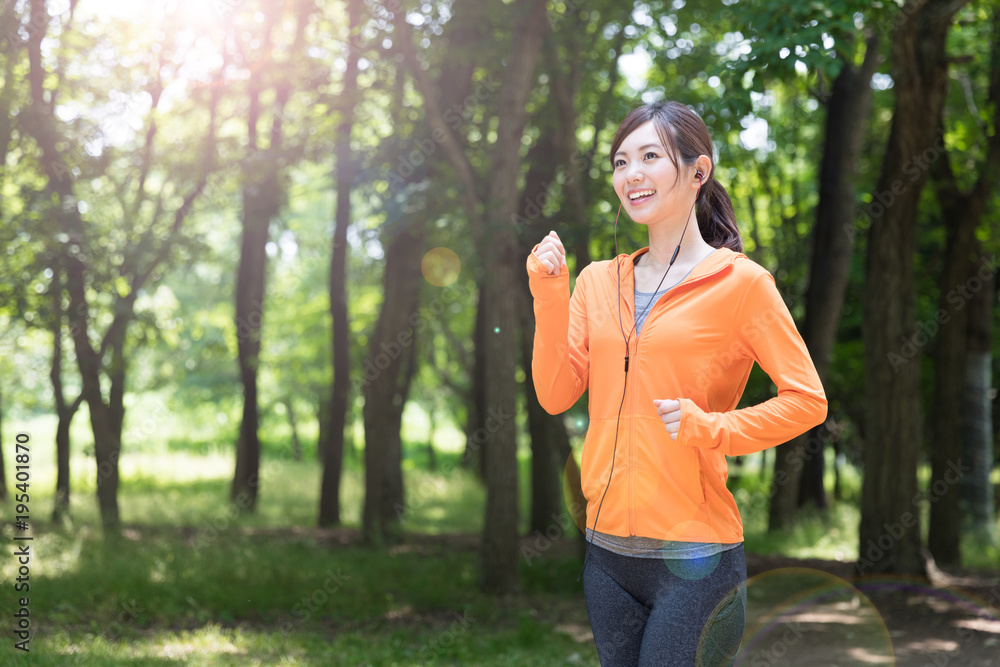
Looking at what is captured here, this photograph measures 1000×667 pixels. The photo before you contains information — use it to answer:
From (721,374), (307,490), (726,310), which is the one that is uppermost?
(726,310)

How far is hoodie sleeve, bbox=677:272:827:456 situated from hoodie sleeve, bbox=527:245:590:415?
0.38 meters

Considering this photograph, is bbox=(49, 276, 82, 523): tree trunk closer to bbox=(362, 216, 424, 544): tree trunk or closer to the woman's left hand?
bbox=(362, 216, 424, 544): tree trunk

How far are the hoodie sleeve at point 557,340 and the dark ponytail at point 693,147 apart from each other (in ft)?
1.31

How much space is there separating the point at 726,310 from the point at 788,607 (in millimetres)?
7536

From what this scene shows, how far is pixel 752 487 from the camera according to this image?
1875 cm

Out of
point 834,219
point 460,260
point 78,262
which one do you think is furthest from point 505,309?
point 834,219

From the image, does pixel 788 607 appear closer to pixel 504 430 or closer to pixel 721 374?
pixel 504 430

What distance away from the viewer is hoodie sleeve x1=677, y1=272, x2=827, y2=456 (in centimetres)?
184

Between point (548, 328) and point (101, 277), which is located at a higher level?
point (101, 277)

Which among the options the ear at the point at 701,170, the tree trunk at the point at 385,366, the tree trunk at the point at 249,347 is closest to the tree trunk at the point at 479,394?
the tree trunk at the point at 385,366

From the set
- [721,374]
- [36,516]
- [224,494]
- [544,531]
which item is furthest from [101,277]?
[224,494]

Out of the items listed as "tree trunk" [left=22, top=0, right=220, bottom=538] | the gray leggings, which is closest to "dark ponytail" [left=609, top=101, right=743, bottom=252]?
the gray leggings

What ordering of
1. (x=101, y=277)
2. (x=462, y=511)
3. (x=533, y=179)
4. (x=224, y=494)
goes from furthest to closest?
(x=224, y=494) → (x=462, y=511) → (x=533, y=179) → (x=101, y=277)

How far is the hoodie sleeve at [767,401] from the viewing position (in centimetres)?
184
